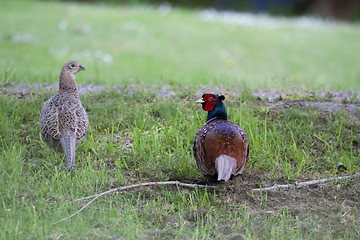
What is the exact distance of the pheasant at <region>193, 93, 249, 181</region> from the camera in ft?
14.2

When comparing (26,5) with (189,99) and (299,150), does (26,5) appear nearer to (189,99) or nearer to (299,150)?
(189,99)

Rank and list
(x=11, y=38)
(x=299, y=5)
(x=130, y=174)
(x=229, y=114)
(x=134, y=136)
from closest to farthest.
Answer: (x=130, y=174) < (x=134, y=136) < (x=229, y=114) < (x=11, y=38) < (x=299, y=5)

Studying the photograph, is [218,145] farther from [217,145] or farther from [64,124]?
[64,124]

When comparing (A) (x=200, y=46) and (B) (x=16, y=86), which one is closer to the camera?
(B) (x=16, y=86)

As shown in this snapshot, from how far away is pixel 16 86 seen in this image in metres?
6.72

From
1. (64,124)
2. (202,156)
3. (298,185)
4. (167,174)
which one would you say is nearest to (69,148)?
(64,124)

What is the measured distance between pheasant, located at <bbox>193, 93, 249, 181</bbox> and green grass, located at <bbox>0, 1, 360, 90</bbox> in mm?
5221

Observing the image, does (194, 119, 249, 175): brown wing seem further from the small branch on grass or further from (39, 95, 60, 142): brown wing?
(39, 95, 60, 142): brown wing

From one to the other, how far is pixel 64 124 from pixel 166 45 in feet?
28.0

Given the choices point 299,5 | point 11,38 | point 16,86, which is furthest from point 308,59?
point 299,5

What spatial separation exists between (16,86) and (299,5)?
18.4m

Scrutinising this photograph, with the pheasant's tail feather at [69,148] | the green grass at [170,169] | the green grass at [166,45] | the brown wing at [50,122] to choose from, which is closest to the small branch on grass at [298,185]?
the green grass at [170,169]

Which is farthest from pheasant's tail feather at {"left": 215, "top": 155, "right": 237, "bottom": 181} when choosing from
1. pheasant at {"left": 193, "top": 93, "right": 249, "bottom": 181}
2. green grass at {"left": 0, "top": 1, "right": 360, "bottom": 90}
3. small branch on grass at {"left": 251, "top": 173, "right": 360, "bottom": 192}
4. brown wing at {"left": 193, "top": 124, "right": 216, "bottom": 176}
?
green grass at {"left": 0, "top": 1, "right": 360, "bottom": 90}

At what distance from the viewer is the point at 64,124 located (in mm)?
4773
